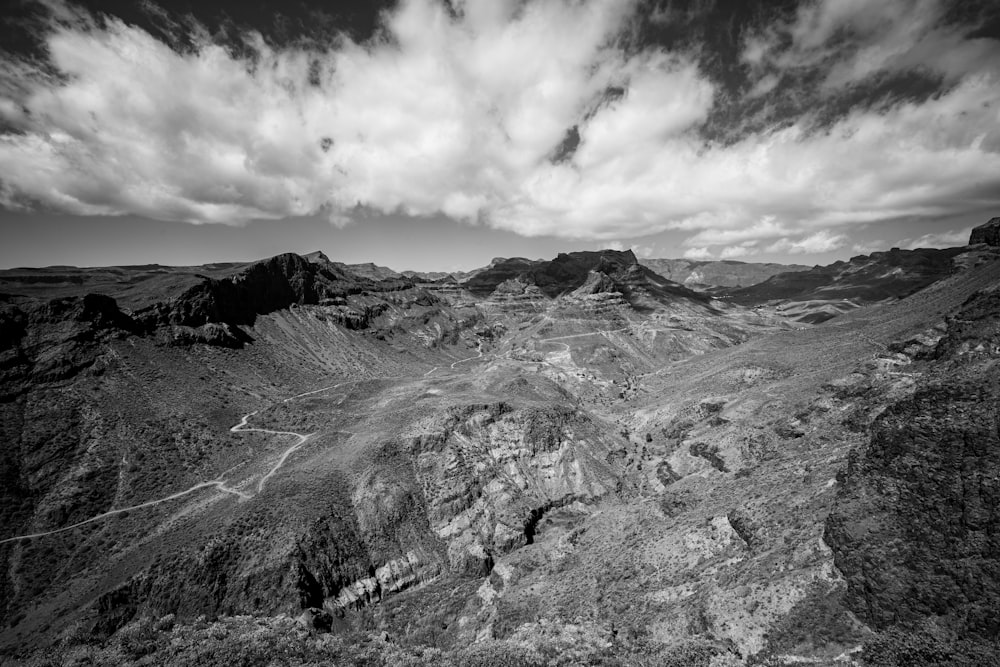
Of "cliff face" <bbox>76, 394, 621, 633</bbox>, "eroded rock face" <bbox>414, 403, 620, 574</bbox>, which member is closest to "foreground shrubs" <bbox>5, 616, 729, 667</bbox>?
"cliff face" <bbox>76, 394, 621, 633</bbox>

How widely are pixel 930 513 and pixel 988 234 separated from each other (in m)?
241

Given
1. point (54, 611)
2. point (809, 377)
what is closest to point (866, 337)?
point (809, 377)

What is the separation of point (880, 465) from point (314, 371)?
14441cm

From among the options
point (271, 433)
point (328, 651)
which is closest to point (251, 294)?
point (271, 433)

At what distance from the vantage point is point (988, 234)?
169750 mm

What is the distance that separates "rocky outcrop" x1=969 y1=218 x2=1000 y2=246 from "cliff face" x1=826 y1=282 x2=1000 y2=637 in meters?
206

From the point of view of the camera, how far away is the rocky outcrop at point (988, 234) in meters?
156

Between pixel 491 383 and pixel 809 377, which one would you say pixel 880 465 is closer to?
pixel 809 377

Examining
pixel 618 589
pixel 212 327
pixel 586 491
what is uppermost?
pixel 212 327

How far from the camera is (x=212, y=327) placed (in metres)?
125

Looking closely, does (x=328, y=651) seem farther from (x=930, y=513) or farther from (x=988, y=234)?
(x=988, y=234)

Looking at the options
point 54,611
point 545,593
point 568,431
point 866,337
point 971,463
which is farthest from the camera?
point 866,337

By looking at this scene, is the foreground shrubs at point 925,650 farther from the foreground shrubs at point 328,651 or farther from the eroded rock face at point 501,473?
the eroded rock face at point 501,473

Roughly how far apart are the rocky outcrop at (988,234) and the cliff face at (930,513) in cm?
20601
